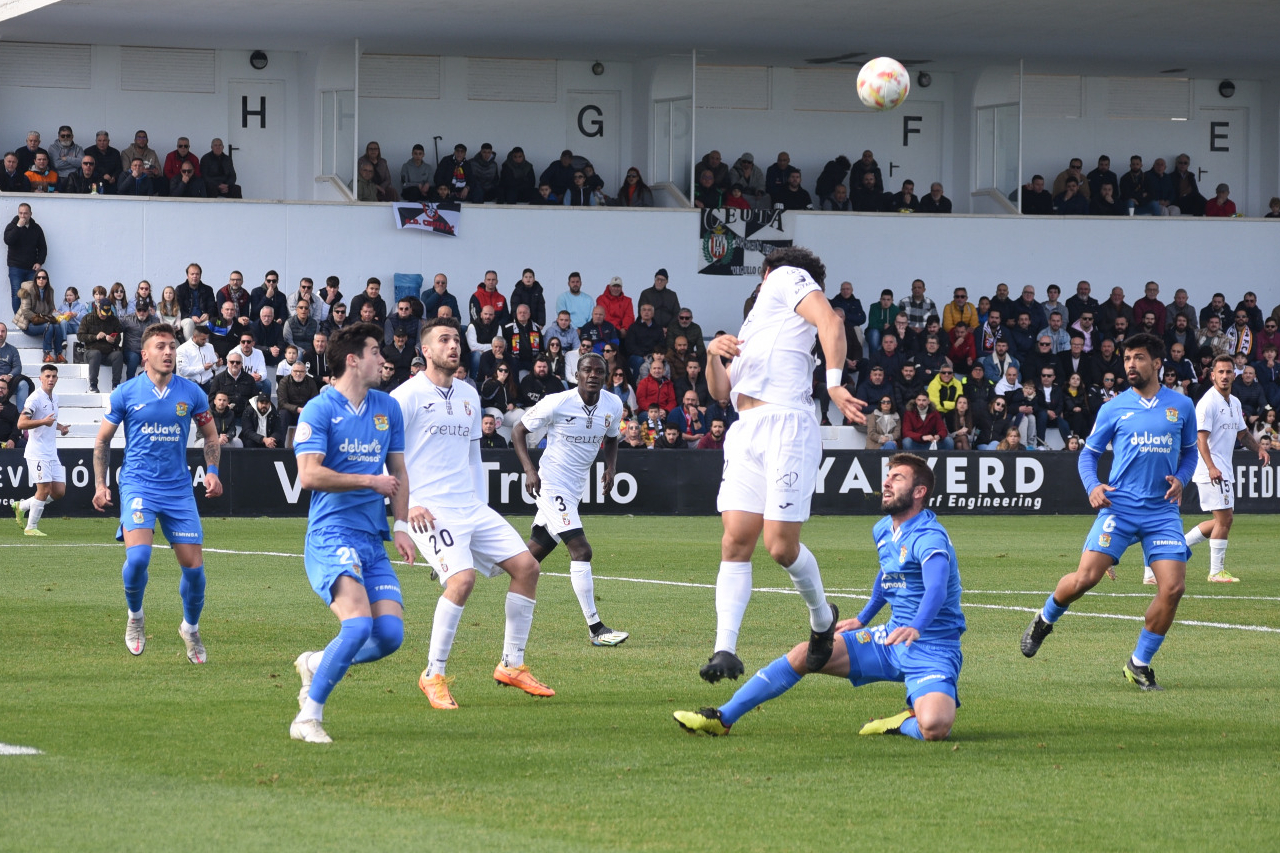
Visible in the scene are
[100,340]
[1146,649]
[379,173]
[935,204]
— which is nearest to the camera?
[1146,649]

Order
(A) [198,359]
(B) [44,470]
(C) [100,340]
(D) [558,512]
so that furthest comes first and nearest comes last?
(C) [100,340]
(A) [198,359]
(B) [44,470]
(D) [558,512]

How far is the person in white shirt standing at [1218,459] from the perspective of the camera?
1658cm

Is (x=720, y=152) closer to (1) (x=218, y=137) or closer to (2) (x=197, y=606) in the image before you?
(1) (x=218, y=137)

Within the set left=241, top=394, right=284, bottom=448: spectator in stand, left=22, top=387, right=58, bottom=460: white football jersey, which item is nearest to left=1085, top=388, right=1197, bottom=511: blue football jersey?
left=22, top=387, right=58, bottom=460: white football jersey

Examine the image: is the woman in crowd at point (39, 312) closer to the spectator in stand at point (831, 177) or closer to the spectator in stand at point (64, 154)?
the spectator in stand at point (64, 154)

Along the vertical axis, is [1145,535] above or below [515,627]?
above

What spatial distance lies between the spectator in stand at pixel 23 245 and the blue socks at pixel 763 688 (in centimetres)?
2392

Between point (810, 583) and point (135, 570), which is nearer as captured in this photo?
point (810, 583)

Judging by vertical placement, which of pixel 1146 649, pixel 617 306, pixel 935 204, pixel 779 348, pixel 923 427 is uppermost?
pixel 935 204

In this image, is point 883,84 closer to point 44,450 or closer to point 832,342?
point 832,342

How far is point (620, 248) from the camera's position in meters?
33.3

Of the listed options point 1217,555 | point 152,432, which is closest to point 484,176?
point 1217,555

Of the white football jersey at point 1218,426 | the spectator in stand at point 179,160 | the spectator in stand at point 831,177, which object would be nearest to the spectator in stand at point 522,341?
the spectator in stand at point 179,160

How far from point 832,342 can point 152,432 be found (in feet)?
16.1
